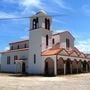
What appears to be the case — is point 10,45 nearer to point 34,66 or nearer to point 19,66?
point 19,66

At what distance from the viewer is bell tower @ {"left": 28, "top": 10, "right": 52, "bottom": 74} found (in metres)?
40.8

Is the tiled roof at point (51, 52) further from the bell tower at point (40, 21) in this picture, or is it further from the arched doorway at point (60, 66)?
the bell tower at point (40, 21)

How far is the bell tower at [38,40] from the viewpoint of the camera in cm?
4080

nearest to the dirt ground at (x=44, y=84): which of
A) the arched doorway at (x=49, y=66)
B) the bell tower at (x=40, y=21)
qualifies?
the arched doorway at (x=49, y=66)

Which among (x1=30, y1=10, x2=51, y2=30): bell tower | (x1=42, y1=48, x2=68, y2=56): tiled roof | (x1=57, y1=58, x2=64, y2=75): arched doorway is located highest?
(x1=30, y1=10, x2=51, y2=30): bell tower

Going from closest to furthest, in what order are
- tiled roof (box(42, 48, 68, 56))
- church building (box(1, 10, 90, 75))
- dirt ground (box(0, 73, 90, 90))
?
dirt ground (box(0, 73, 90, 90)) → tiled roof (box(42, 48, 68, 56)) → church building (box(1, 10, 90, 75))

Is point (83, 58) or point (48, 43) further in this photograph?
point (83, 58)

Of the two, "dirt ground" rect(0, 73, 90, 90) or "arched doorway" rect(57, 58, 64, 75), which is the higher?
"arched doorway" rect(57, 58, 64, 75)

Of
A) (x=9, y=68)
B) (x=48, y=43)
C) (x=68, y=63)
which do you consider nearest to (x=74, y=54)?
(x=68, y=63)

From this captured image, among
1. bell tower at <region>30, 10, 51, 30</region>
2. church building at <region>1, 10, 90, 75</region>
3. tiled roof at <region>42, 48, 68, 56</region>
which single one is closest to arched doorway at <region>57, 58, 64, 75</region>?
church building at <region>1, 10, 90, 75</region>

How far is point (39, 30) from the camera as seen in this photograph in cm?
4144

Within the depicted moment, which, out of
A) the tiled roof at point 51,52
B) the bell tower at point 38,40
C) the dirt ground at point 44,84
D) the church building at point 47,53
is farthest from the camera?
the bell tower at point 38,40

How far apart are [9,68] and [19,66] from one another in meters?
4.26

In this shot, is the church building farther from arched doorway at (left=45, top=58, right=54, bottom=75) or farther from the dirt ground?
the dirt ground
